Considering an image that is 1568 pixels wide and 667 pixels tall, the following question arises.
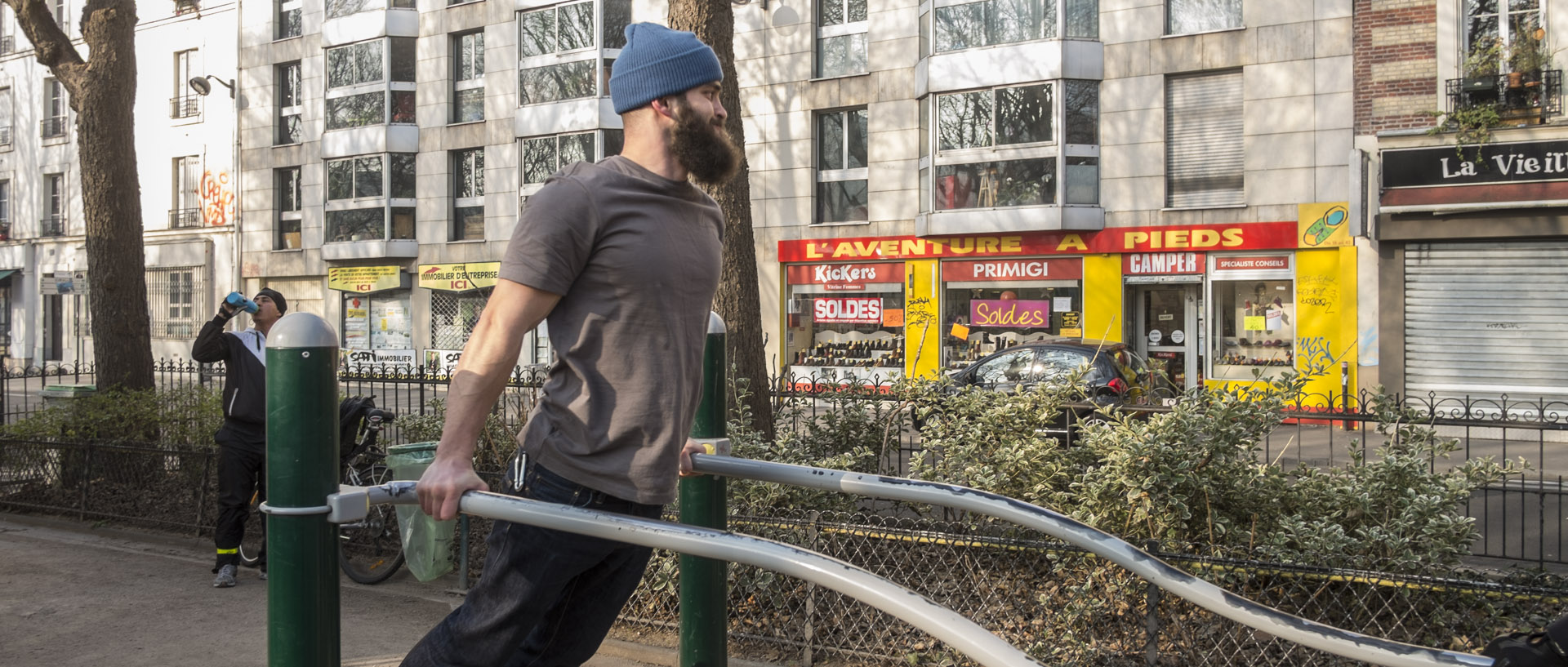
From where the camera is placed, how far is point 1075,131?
21.0m

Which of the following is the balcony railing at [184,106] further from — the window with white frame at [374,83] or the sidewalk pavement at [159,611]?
the sidewalk pavement at [159,611]

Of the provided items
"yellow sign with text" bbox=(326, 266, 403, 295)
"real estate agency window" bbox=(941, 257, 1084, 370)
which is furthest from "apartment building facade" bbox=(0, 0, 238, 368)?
"real estate agency window" bbox=(941, 257, 1084, 370)

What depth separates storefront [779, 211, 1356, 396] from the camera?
1939 cm

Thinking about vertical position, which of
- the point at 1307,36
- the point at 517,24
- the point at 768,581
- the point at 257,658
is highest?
the point at 517,24

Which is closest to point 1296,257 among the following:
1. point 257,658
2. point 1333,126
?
point 1333,126

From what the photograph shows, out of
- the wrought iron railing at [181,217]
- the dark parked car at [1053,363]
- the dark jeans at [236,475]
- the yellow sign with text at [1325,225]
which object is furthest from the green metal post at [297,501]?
the wrought iron railing at [181,217]

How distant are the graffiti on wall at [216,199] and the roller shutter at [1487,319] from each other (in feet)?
96.4

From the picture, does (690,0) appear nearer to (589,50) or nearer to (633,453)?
(633,453)

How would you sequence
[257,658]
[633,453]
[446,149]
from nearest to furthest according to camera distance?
[633,453], [257,658], [446,149]

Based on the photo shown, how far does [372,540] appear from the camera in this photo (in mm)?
7438

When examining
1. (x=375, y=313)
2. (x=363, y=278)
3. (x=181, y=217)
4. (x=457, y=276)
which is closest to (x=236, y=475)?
(x=457, y=276)

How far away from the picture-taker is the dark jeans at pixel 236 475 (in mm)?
6980

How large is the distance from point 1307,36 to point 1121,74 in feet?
9.98

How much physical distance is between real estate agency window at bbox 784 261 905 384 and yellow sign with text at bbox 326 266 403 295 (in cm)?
1123
